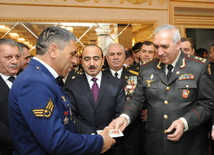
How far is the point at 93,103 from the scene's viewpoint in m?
2.22

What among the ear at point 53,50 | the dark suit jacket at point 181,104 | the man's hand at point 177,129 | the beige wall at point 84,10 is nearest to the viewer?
the ear at point 53,50

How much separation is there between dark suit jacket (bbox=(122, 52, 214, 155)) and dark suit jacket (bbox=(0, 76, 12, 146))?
43.1 inches

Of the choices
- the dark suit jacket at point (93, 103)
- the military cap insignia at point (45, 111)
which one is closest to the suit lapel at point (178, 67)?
the dark suit jacket at point (93, 103)

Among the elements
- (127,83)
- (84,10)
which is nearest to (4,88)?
(127,83)

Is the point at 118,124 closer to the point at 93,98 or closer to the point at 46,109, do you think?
the point at 93,98

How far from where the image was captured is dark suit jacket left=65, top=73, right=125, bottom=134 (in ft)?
7.25

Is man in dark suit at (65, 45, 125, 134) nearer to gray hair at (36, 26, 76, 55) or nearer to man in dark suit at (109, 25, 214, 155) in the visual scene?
man in dark suit at (109, 25, 214, 155)

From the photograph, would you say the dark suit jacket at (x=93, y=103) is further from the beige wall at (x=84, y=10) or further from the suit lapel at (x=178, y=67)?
the beige wall at (x=84, y=10)

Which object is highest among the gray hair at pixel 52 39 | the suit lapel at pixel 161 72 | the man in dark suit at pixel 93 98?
the gray hair at pixel 52 39

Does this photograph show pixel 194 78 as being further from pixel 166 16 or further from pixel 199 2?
pixel 199 2

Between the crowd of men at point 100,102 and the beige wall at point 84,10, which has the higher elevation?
the beige wall at point 84,10

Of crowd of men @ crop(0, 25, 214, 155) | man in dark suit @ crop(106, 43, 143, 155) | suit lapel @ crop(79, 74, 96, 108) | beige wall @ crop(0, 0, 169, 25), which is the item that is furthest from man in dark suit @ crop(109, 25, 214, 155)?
beige wall @ crop(0, 0, 169, 25)

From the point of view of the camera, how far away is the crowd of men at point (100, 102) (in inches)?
47.6

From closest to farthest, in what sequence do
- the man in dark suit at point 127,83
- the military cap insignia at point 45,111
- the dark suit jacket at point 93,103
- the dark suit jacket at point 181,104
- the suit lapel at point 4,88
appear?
the military cap insignia at point 45,111, the dark suit jacket at point 181,104, the suit lapel at point 4,88, the dark suit jacket at point 93,103, the man in dark suit at point 127,83
